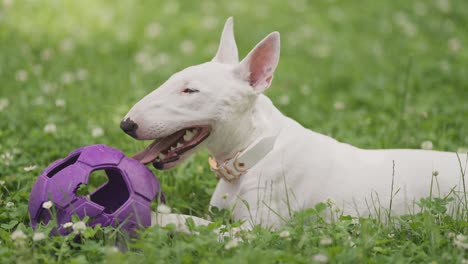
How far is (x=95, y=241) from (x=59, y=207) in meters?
0.25

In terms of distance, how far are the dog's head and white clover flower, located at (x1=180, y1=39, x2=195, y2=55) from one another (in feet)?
12.3

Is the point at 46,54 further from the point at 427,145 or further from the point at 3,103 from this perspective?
the point at 427,145

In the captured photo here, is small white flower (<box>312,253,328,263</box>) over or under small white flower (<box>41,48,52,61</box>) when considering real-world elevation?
under

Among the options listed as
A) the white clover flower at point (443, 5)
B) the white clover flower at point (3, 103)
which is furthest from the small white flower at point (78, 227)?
the white clover flower at point (443, 5)

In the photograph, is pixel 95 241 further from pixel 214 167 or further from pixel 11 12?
pixel 11 12

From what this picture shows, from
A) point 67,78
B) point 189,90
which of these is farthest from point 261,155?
point 67,78

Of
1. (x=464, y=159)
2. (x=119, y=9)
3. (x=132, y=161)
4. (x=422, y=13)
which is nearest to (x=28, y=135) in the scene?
(x=132, y=161)

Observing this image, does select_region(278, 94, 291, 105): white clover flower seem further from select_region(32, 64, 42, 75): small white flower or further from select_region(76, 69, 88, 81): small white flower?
select_region(32, 64, 42, 75): small white flower

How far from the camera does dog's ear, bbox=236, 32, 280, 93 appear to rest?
138 inches

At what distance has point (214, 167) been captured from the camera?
363 centimetres

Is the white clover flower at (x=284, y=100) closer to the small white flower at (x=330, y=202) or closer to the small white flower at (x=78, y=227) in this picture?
the small white flower at (x=330, y=202)

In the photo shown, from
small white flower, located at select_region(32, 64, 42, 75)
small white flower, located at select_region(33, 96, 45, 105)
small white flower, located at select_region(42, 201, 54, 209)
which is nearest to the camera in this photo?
small white flower, located at select_region(42, 201, 54, 209)

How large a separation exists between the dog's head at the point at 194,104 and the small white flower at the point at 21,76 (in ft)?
9.26

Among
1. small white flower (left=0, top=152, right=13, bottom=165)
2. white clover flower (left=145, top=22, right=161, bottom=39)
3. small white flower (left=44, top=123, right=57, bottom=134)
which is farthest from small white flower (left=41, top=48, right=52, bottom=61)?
small white flower (left=0, top=152, right=13, bottom=165)
